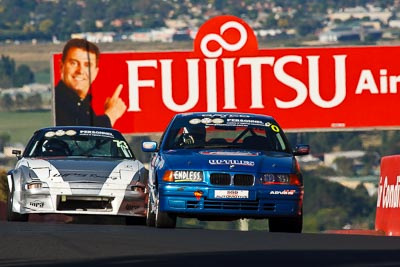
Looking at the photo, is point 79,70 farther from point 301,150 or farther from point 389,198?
point 301,150

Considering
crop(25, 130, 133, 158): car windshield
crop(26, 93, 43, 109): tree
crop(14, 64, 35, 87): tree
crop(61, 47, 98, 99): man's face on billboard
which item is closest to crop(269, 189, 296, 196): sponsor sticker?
crop(25, 130, 133, 158): car windshield

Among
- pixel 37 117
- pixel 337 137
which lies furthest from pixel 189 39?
pixel 37 117

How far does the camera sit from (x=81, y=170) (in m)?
21.8

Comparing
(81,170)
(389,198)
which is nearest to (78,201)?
(81,170)

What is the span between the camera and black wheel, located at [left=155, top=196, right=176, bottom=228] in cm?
2023

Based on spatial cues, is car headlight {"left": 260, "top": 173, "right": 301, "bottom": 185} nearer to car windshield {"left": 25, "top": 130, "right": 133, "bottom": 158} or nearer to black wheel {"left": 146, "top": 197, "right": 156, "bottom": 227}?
black wheel {"left": 146, "top": 197, "right": 156, "bottom": 227}

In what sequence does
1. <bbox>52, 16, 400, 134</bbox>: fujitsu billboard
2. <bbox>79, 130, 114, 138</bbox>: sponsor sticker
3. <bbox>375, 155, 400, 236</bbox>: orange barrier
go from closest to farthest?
<bbox>79, 130, 114, 138</bbox>: sponsor sticker
<bbox>375, 155, 400, 236</bbox>: orange barrier
<bbox>52, 16, 400, 134</bbox>: fujitsu billboard

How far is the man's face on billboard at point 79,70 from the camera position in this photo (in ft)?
144

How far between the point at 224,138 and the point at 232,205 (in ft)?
5.22

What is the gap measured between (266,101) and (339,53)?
2132 mm

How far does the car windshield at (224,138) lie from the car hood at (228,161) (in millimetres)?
467

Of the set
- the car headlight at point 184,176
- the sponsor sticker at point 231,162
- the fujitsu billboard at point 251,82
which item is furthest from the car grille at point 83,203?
the fujitsu billboard at point 251,82

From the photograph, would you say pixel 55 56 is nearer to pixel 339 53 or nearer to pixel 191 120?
pixel 339 53

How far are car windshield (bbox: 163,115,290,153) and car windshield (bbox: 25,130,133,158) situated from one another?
187 cm
